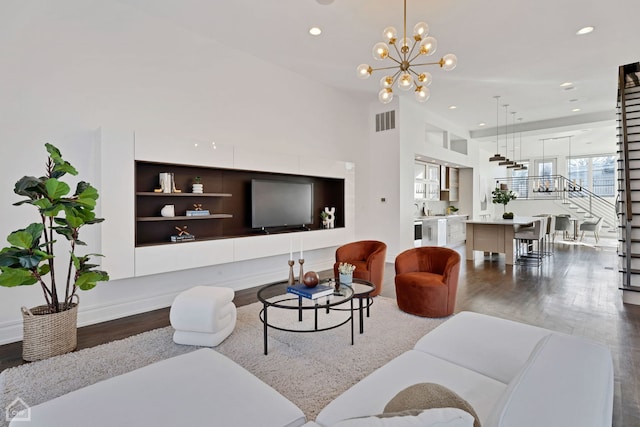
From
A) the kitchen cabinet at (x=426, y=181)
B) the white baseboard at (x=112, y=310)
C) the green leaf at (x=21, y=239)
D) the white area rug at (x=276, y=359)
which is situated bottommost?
the white area rug at (x=276, y=359)

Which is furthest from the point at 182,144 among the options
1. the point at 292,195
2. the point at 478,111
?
the point at 478,111

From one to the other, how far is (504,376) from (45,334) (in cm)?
335

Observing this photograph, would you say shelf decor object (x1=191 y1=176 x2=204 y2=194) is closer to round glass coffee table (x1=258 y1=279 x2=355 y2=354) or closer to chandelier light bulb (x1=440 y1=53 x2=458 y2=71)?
round glass coffee table (x1=258 y1=279 x2=355 y2=354)

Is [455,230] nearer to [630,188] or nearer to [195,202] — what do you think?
[630,188]

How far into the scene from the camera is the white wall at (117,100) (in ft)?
9.74

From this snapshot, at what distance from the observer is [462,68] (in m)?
5.23

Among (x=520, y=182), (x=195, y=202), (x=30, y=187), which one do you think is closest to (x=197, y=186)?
(x=195, y=202)

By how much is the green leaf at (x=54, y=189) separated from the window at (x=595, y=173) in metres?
16.7

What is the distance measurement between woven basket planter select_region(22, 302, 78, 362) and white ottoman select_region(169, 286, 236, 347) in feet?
2.89

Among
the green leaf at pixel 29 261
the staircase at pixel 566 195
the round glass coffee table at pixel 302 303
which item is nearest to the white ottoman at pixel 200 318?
the round glass coffee table at pixel 302 303

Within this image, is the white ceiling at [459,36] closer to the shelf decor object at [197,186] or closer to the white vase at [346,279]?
the shelf decor object at [197,186]

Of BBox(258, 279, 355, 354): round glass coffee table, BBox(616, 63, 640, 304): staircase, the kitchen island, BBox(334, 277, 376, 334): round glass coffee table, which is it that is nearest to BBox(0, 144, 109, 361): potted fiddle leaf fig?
BBox(258, 279, 355, 354): round glass coffee table

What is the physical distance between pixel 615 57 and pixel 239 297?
664cm

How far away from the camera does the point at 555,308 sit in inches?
150
